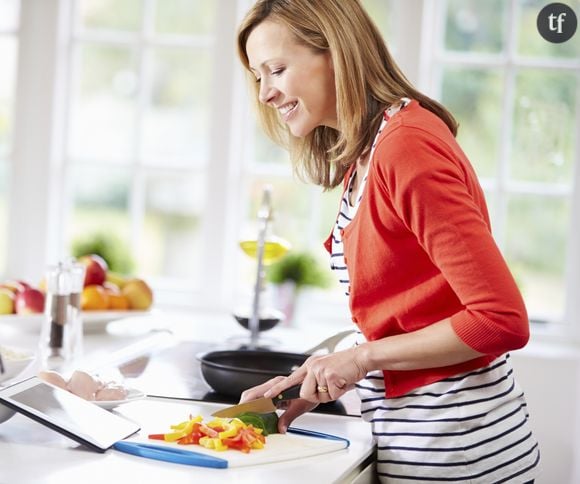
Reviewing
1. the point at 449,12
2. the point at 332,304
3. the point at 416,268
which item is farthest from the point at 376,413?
the point at 449,12

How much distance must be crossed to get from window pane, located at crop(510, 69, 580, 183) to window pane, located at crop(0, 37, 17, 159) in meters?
2.05

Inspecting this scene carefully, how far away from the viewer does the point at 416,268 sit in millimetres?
1530

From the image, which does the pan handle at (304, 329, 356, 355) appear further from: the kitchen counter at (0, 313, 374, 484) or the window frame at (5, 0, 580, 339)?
the window frame at (5, 0, 580, 339)

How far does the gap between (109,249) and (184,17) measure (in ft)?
3.27

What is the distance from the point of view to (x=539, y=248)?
3705 mm

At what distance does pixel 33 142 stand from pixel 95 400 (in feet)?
8.21

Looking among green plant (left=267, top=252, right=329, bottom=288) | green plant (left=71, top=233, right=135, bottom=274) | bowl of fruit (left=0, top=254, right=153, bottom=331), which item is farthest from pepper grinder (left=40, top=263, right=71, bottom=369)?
green plant (left=71, top=233, right=135, bottom=274)

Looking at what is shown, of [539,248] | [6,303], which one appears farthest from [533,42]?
[6,303]

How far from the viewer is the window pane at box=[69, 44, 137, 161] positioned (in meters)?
4.02

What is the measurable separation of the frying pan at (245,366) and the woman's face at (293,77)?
47 cm

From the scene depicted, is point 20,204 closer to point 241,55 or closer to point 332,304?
point 332,304

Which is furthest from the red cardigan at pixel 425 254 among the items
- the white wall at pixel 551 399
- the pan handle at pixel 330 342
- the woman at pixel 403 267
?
the white wall at pixel 551 399

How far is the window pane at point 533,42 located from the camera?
11.9 ft

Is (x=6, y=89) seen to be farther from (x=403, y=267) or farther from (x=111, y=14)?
(x=403, y=267)
